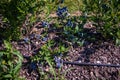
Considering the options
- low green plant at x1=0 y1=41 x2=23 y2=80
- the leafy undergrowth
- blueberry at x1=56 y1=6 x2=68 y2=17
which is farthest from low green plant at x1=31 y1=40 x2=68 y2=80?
blueberry at x1=56 y1=6 x2=68 y2=17

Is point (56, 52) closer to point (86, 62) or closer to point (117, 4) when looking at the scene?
point (86, 62)

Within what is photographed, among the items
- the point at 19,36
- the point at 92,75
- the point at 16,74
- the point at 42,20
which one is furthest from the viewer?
the point at 42,20

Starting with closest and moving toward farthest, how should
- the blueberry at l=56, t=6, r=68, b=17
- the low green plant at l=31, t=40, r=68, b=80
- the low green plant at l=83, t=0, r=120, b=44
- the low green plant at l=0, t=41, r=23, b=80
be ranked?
1. the low green plant at l=0, t=41, r=23, b=80
2. the low green plant at l=31, t=40, r=68, b=80
3. the low green plant at l=83, t=0, r=120, b=44
4. the blueberry at l=56, t=6, r=68, b=17

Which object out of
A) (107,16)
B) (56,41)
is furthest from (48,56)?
(107,16)

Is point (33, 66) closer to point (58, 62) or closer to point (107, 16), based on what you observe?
point (58, 62)

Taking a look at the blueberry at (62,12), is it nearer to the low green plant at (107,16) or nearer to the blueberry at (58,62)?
the low green plant at (107,16)

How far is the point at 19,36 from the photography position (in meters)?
4.09

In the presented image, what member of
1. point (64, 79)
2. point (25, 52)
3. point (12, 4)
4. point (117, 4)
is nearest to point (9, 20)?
point (12, 4)

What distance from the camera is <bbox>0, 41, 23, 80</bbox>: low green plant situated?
3.55 metres

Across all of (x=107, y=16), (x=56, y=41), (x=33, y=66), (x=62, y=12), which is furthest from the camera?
(x=62, y=12)

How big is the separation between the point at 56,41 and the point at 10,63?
77 cm

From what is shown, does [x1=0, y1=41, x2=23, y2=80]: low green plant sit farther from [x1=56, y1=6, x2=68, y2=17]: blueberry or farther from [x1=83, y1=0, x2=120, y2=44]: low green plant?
[x1=83, y1=0, x2=120, y2=44]: low green plant

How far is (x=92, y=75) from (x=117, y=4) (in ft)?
3.17

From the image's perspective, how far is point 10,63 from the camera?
12.2ft
